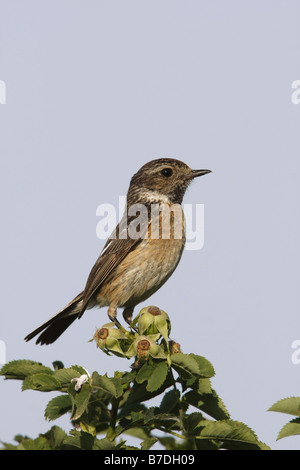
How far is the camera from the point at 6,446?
3859 mm

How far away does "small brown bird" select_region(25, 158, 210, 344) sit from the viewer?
8219 millimetres

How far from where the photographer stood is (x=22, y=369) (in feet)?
16.2

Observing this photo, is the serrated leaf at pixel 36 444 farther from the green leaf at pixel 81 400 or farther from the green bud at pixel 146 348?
the green bud at pixel 146 348

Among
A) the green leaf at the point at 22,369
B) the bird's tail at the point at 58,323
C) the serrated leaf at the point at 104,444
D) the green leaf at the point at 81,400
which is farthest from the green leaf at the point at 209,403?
the bird's tail at the point at 58,323

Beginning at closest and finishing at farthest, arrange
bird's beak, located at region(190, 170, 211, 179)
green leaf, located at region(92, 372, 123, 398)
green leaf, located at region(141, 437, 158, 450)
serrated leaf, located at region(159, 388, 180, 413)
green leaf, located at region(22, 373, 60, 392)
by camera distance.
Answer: green leaf, located at region(141, 437, 158, 450) < green leaf, located at region(92, 372, 123, 398) < green leaf, located at region(22, 373, 60, 392) < serrated leaf, located at region(159, 388, 180, 413) < bird's beak, located at region(190, 170, 211, 179)

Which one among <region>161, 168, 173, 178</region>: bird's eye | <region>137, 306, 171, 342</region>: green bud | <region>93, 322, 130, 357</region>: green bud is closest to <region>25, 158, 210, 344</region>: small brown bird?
<region>161, 168, 173, 178</region>: bird's eye

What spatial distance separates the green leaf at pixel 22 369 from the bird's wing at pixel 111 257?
10.3 feet

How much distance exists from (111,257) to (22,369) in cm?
359

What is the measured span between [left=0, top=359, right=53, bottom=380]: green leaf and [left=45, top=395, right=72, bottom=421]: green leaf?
20 centimetres

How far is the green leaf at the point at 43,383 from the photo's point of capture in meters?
4.79

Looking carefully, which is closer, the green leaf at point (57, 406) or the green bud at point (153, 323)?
the green leaf at point (57, 406)

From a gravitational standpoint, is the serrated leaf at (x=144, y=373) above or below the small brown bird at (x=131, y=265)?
below

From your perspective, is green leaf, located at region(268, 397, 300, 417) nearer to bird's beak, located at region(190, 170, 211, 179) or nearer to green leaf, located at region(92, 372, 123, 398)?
green leaf, located at region(92, 372, 123, 398)

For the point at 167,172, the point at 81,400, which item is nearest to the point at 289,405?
the point at 81,400
